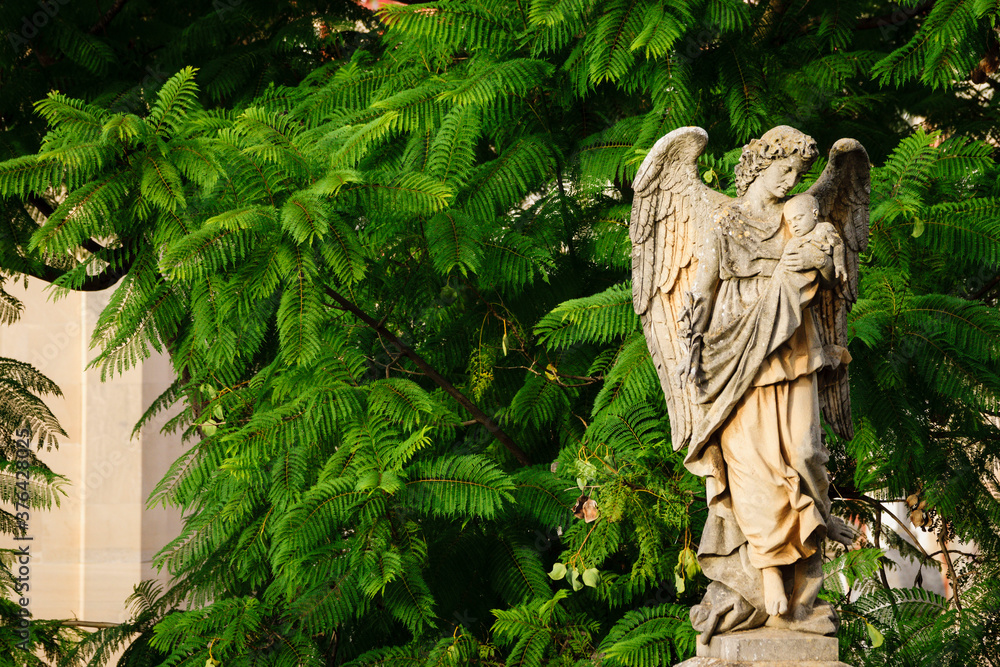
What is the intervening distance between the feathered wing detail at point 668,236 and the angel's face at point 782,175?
0.69 feet

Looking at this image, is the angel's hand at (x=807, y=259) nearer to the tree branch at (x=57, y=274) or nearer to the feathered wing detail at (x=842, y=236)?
the feathered wing detail at (x=842, y=236)

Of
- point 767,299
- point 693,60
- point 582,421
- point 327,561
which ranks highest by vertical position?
point 693,60

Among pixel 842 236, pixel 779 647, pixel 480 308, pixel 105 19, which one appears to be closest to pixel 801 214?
pixel 842 236

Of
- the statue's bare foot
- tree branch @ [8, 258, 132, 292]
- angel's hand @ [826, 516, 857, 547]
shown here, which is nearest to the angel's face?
angel's hand @ [826, 516, 857, 547]

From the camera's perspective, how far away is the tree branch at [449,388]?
6020mm

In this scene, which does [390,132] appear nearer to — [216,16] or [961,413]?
[216,16]

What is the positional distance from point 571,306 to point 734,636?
81.9 inches

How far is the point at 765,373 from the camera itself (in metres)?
3.84

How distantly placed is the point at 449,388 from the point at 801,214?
9.32 feet

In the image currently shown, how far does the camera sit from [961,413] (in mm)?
6250

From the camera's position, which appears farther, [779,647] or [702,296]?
Result: [702,296]

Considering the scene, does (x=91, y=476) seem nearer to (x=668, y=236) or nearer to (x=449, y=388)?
(x=449, y=388)

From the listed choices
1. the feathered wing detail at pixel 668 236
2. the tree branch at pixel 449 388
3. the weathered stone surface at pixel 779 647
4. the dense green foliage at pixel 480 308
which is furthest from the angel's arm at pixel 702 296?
the tree branch at pixel 449 388

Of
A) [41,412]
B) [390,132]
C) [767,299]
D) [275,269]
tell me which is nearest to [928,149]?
[767,299]
